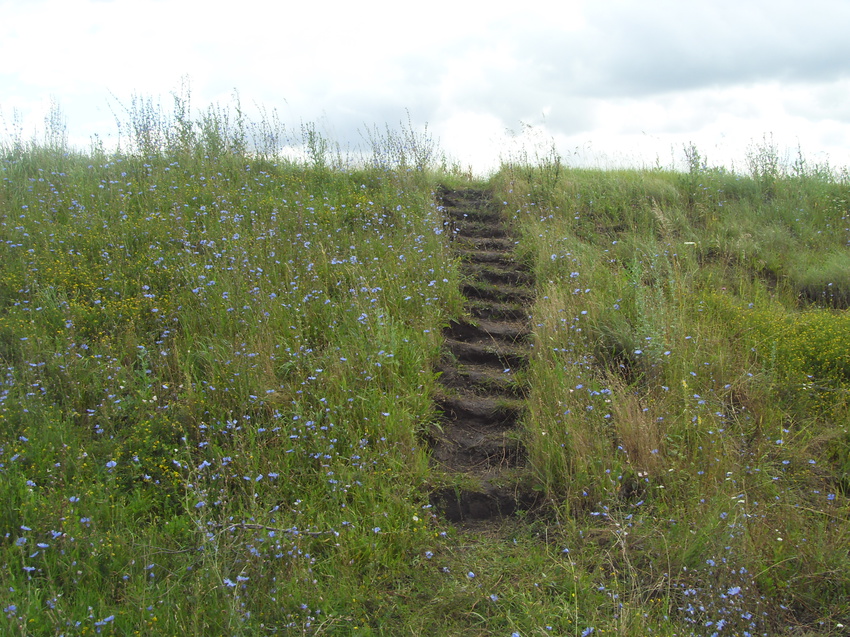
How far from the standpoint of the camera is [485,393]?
5.62 m

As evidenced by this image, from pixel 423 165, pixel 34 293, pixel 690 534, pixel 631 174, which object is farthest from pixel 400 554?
pixel 631 174

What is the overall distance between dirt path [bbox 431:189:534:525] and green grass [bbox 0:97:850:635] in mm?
192

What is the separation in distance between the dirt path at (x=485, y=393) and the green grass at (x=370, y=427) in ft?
0.63

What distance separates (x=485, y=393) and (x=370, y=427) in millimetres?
1449

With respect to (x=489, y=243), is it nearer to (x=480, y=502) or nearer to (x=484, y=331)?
(x=484, y=331)

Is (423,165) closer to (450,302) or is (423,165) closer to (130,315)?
(450,302)

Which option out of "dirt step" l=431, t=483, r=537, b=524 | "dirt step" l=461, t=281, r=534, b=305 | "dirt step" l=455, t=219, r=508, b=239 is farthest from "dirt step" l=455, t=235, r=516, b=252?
"dirt step" l=431, t=483, r=537, b=524

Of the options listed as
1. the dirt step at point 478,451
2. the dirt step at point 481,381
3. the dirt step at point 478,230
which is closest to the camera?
the dirt step at point 478,451

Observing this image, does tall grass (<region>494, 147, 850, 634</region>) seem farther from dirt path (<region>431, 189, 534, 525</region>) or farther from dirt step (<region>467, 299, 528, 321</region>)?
dirt step (<region>467, 299, 528, 321</region>)

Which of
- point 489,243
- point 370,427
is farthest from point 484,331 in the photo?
point 489,243

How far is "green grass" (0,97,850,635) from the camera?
337 centimetres

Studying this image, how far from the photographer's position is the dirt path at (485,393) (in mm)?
4430

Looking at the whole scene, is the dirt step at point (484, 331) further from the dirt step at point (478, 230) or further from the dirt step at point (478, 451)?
the dirt step at point (478, 230)

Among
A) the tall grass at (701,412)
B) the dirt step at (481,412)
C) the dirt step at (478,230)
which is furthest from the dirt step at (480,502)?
the dirt step at (478,230)
